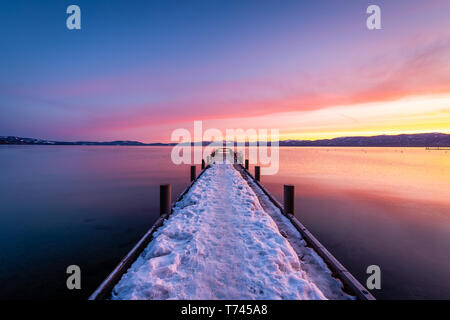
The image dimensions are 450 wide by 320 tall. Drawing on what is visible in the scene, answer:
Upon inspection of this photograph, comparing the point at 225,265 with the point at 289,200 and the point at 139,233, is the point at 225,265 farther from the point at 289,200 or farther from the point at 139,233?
the point at 139,233

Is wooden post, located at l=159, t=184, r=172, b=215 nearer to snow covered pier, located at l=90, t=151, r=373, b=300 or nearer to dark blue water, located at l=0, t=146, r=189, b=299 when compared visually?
snow covered pier, located at l=90, t=151, r=373, b=300

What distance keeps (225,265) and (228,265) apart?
0.20 feet

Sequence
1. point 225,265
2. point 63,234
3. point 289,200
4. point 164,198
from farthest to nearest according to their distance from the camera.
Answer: point 63,234 < point 289,200 < point 164,198 < point 225,265

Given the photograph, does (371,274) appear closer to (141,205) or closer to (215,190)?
(215,190)

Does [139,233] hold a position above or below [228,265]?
below

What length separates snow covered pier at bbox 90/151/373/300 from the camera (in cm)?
334

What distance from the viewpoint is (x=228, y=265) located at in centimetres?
410

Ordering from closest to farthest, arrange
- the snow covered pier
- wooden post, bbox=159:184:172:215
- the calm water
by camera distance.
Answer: the snow covered pier, the calm water, wooden post, bbox=159:184:172:215

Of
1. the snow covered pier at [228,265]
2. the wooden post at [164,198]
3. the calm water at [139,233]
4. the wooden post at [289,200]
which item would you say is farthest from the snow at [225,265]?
the calm water at [139,233]

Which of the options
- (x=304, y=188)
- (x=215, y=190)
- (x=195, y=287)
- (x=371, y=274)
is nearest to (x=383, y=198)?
(x=304, y=188)

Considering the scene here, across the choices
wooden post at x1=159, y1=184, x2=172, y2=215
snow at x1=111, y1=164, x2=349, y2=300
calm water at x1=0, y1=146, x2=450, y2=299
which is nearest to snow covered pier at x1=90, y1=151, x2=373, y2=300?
snow at x1=111, y1=164, x2=349, y2=300

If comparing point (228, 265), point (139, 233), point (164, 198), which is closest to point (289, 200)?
point (228, 265)

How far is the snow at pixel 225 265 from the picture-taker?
3346mm
